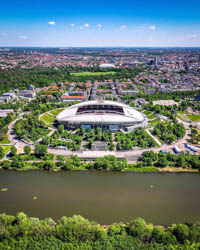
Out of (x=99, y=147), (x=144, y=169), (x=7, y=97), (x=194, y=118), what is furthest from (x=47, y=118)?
(x=194, y=118)

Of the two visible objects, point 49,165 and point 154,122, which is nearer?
point 49,165

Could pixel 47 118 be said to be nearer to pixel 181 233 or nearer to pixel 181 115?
pixel 181 115

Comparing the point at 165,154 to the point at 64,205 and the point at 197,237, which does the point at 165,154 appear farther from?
the point at 64,205

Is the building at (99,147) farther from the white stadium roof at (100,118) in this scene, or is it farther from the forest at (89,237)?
the forest at (89,237)

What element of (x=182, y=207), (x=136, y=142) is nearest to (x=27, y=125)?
(x=136, y=142)

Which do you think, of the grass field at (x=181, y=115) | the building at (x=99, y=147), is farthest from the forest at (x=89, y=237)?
the grass field at (x=181, y=115)

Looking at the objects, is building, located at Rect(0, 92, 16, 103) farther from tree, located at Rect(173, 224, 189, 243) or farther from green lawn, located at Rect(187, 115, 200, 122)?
tree, located at Rect(173, 224, 189, 243)
